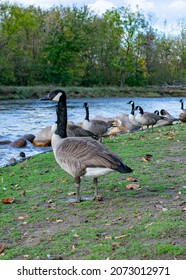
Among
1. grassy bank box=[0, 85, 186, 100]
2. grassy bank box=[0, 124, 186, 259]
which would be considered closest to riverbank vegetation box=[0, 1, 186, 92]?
grassy bank box=[0, 85, 186, 100]

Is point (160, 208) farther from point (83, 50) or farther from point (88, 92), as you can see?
point (83, 50)

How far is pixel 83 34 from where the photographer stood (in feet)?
216

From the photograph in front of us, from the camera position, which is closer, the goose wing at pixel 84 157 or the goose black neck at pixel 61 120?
the goose wing at pixel 84 157

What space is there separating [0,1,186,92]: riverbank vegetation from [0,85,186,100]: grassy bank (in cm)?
593

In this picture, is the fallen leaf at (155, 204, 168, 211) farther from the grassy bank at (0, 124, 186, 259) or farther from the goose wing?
the goose wing

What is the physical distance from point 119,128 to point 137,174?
11798 millimetres

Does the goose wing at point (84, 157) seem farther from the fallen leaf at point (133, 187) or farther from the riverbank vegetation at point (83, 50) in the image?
the riverbank vegetation at point (83, 50)

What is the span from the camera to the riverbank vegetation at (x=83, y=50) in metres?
58.4

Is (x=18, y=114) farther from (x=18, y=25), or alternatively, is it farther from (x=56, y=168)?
(x=18, y=25)

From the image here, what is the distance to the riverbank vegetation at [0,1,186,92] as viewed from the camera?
192 ft

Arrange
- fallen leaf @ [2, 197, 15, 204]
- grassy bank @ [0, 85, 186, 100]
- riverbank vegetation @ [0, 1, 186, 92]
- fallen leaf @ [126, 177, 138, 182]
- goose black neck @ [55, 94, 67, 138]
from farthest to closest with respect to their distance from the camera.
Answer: riverbank vegetation @ [0, 1, 186, 92]
grassy bank @ [0, 85, 186, 100]
fallen leaf @ [126, 177, 138, 182]
goose black neck @ [55, 94, 67, 138]
fallen leaf @ [2, 197, 15, 204]

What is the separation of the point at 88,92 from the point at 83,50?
16.4 meters

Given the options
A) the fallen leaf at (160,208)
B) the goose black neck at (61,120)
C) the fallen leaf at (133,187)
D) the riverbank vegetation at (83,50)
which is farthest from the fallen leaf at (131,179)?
the riverbank vegetation at (83,50)

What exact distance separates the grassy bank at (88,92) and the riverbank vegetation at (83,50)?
5.93 meters
